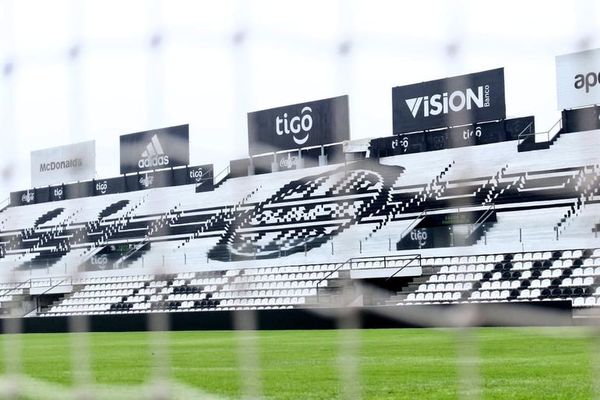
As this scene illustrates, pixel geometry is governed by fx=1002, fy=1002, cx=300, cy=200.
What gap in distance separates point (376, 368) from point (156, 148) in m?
5.00

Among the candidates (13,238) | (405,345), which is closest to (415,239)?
(405,345)

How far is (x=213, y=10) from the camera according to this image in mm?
1806

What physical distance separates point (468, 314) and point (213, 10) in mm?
743

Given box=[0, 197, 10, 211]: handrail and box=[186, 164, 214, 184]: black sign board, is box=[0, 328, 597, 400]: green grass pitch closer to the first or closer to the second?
box=[0, 197, 10, 211]: handrail

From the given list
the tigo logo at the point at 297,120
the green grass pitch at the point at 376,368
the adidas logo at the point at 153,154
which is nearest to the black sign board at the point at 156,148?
the adidas logo at the point at 153,154

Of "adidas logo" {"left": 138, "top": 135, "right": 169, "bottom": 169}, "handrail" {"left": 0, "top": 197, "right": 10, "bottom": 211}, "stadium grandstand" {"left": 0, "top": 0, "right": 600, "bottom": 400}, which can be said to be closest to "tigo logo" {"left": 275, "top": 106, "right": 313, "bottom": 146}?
"stadium grandstand" {"left": 0, "top": 0, "right": 600, "bottom": 400}

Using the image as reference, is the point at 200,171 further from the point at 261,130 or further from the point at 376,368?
the point at 376,368

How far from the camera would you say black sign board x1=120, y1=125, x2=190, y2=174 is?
1763 mm

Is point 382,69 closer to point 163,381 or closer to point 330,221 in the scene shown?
point 330,221

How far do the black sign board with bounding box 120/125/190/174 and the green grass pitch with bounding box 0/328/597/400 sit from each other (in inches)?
21.0

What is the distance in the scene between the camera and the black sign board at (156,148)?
1.76m

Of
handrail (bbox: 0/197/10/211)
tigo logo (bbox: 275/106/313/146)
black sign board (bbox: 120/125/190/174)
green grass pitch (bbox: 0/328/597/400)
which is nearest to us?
black sign board (bbox: 120/125/190/174)

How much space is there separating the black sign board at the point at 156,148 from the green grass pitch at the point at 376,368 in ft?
1.75

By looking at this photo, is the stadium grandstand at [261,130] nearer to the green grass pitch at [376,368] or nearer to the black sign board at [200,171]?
the black sign board at [200,171]
